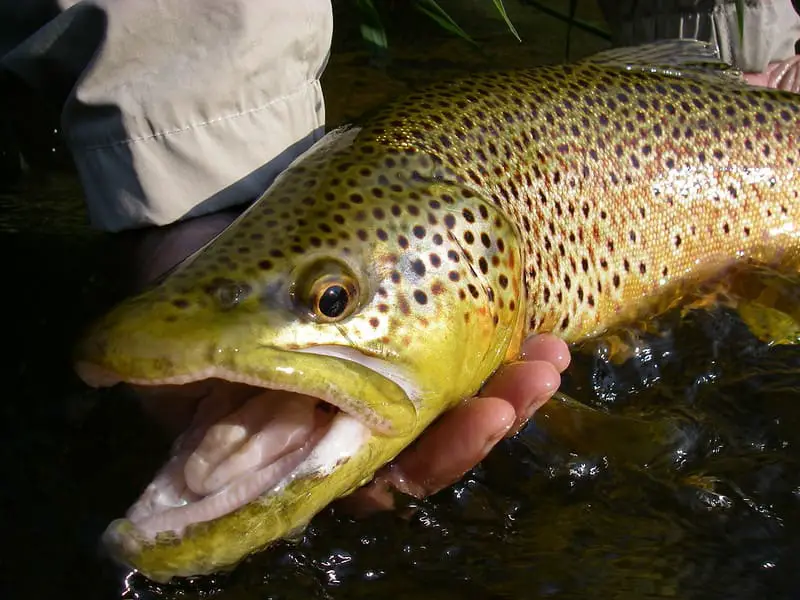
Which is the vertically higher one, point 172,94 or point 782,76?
point 172,94

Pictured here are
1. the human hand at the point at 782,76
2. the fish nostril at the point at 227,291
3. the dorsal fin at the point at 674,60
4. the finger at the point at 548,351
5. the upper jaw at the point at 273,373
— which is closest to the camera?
the upper jaw at the point at 273,373

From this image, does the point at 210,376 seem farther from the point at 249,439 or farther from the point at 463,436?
the point at 463,436

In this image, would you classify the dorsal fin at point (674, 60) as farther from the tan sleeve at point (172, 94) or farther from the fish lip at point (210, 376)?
the fish lip at point (210, 376)

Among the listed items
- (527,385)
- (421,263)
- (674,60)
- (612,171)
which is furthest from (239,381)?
(674,60)

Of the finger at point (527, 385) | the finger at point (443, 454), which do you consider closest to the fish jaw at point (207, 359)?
the finger at point (443, 454)

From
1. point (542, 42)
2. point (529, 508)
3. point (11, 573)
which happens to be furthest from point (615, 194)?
point (542, 42)

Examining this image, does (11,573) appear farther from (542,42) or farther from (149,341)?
(542,42)

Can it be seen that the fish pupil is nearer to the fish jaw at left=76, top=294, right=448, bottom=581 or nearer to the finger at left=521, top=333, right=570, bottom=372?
the fish jaw at left=76, top=294, right=448, bottom=581
